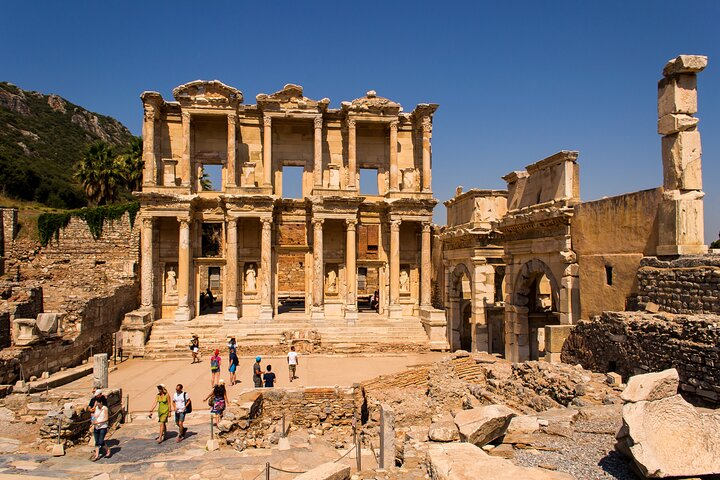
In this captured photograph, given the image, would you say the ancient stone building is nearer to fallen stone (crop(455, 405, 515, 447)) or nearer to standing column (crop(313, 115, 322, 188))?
standing column (crop(313, 115, 322, 188))

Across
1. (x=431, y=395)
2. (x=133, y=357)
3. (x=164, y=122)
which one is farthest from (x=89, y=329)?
(x=431, y=395)

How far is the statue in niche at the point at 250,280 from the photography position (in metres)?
26.9

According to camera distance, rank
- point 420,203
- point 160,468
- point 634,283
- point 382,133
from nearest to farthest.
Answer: point 160,468, point 634,283, point 420,203, point 382,133

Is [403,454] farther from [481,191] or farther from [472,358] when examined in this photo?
[481,191]

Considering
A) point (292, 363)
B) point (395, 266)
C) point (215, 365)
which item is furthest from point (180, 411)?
point (395, 266)

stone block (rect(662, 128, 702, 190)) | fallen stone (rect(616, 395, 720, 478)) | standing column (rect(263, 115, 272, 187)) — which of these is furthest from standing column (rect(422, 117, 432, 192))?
fallen stone (rect(616, 395, 720, 478))

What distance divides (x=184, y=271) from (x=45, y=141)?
48896 millimetres

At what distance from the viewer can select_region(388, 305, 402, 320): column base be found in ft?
84.9

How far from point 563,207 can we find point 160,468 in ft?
40.2

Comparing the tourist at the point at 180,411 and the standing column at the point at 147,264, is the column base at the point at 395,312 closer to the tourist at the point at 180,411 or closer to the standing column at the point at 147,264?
the standing column at the point at 147,264

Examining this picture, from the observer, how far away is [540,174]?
17016mm

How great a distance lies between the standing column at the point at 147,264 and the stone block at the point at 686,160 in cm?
2174

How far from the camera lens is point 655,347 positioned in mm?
10508

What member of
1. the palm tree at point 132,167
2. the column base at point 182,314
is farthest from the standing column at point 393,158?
→ the palm tree at point 132,167
